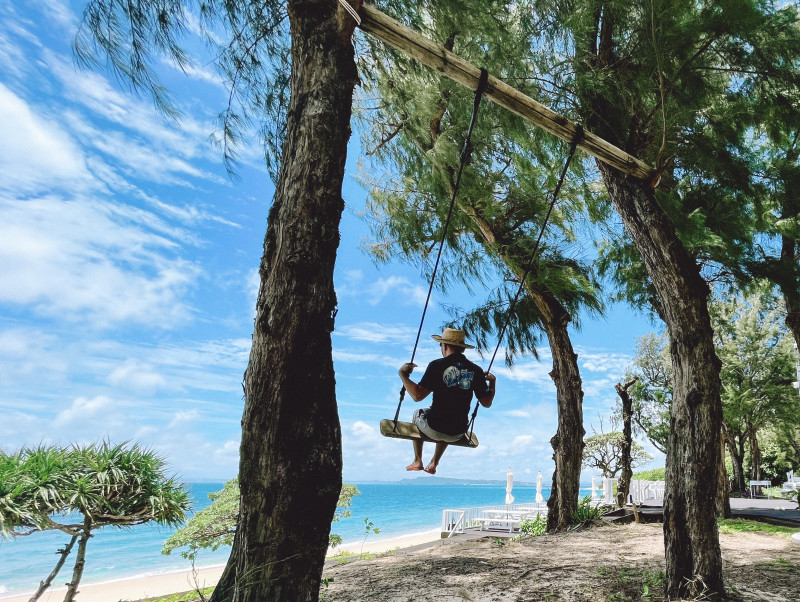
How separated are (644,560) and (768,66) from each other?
4402mm

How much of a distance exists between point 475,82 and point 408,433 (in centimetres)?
241

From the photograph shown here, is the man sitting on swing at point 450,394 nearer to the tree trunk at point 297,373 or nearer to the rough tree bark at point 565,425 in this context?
the tree trunk at point 297,373

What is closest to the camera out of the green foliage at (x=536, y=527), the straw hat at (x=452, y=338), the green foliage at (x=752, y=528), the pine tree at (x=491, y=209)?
the straw hat at (x=452, y=338)

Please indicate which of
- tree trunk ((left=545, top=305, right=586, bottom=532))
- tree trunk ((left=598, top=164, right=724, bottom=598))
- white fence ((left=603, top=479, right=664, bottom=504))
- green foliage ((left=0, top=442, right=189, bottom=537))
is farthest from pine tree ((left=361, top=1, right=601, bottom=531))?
white fence ((left=603, top=479, right=664, bottom=504))

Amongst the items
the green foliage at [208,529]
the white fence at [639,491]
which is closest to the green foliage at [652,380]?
the white fence at [639,491]

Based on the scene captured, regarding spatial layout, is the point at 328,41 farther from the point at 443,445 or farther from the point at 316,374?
the point at 443,445

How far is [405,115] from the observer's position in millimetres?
6066

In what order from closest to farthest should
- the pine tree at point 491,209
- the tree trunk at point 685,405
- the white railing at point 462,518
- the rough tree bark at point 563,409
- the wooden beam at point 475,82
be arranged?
the wooden beam at point 475,82 → the tree trunk at point 685,405 → the pine tree at point 491,209 → the rough tree bark at point 563,409 → the white railing at point 462,518

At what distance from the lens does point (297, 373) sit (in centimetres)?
214

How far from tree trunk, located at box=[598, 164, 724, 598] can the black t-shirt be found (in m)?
1.50

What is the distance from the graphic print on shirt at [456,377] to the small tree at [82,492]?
246 centimetres

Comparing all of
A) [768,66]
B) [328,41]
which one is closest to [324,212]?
[328,41]

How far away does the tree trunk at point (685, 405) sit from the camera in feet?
11.9

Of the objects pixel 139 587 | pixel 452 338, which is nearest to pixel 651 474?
pixel 139 587
